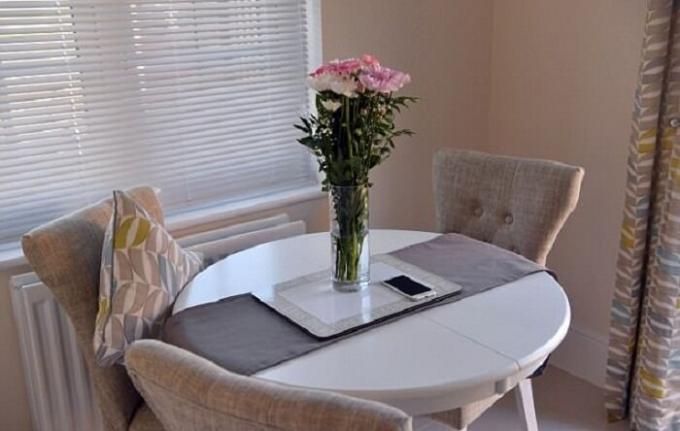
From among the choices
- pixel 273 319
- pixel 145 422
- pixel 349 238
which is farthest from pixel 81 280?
pixel 349 238

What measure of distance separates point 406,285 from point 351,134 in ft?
1.30

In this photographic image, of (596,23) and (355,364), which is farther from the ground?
(596,23)

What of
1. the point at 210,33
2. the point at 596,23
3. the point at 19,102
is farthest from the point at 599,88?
the point at 19,102

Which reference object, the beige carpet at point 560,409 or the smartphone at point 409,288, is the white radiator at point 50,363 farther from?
the beige carpet at point 560,409

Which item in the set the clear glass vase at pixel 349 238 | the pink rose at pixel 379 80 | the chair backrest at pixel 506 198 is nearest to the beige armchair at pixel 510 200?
the chair backrest at pixel 506 198

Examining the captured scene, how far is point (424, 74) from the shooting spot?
2752 millimetres

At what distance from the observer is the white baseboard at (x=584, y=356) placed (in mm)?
2736

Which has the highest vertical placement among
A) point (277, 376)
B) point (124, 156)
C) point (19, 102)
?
point (19, 102)

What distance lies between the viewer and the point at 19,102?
2.04 metres

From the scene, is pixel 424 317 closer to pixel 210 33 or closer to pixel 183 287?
pixel 183 287

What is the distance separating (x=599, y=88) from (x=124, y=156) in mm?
1613

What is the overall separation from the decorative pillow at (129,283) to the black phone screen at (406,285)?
0.52m

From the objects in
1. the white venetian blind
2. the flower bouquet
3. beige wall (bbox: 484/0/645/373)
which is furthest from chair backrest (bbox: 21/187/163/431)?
beige wall (bbox: 484/0/645/373)

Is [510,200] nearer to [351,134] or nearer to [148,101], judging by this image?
[351,134]
